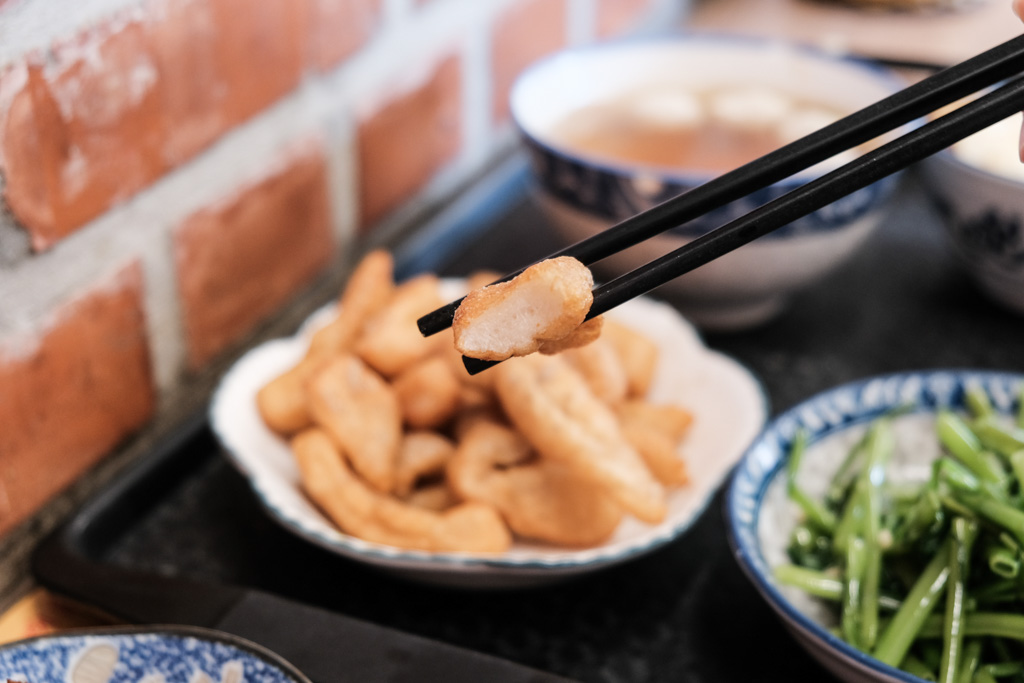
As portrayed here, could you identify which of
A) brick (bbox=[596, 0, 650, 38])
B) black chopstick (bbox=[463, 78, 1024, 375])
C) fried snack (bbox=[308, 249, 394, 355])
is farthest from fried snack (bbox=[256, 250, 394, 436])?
brick (bbox=[596, 0, 650, 38])

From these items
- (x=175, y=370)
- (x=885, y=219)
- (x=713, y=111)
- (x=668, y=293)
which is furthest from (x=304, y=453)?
(x=885, y=219)

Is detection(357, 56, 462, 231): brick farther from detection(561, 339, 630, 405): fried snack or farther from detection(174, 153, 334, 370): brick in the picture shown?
detection(561, 339, 630, 405): fried snack

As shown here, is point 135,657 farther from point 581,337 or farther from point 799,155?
→ point 799,155

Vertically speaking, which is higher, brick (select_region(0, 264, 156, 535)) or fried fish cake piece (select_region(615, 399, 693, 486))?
brick (select_region(0, 264, 156, 535))

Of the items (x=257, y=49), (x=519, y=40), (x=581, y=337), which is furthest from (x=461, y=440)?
(x=519, y=40)

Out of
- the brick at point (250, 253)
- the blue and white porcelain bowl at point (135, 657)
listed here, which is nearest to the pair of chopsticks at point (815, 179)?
the blue and white porcelain bowl at point (135, 657)

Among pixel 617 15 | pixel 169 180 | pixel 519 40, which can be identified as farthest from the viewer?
pixel 617 15

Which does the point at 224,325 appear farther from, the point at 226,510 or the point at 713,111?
the point at 713,111
